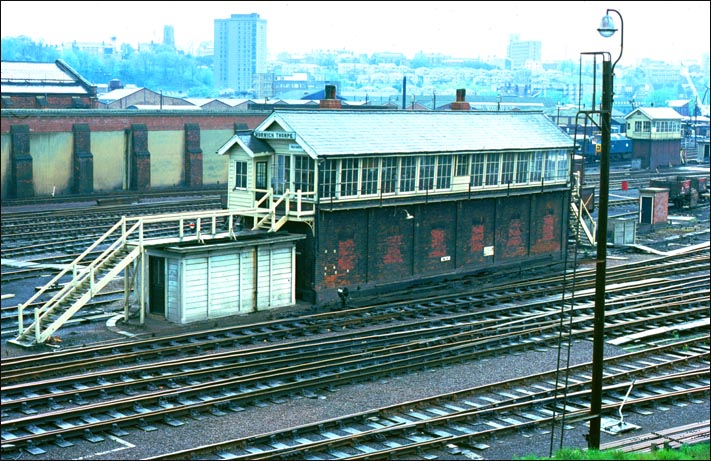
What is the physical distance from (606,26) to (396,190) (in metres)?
16.9

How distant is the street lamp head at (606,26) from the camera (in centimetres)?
1419

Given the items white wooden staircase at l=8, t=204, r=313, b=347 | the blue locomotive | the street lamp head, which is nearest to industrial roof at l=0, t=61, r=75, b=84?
white wooden staircase at l=8, t=204, r=313, b=347

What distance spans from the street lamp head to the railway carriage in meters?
14.6

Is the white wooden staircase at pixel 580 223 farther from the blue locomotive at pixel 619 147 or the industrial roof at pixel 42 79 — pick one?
the blue locomotive at pixel 619 147

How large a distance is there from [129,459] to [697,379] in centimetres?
1242

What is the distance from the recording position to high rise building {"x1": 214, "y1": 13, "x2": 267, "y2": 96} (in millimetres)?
64688

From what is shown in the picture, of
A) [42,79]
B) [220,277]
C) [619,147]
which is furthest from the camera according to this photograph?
[619,147]

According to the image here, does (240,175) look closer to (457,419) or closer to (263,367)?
(263,367)

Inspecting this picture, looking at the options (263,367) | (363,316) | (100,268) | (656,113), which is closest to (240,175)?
(363,316)

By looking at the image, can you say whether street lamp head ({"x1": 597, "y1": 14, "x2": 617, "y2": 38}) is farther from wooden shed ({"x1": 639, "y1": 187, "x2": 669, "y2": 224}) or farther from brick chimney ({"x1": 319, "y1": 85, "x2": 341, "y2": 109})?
wooden shed ({"x1": 639, "y1": 187, "x2": 669, "y2": 224})

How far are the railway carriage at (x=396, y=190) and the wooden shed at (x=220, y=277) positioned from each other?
1.10 metres

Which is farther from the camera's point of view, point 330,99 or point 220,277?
point 330,99

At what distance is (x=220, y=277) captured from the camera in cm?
2631

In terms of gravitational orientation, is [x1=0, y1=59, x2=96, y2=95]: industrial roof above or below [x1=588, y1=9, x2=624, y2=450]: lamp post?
above
